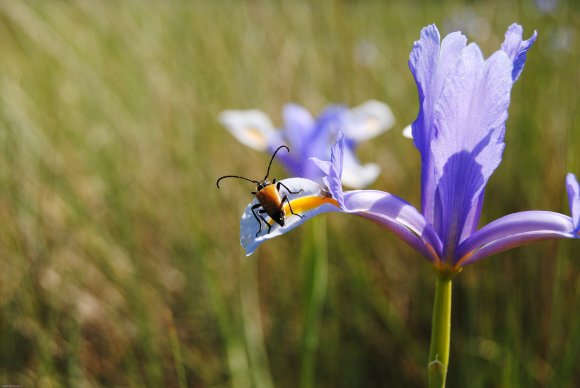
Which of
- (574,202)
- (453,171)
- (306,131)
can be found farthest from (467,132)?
(306,131)

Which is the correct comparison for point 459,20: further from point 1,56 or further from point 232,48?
point 1,56

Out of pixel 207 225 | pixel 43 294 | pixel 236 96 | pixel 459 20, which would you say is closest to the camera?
pixel 43 294

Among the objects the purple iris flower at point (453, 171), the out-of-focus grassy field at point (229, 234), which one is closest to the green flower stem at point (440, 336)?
the purple iris flower at point (453, 171)

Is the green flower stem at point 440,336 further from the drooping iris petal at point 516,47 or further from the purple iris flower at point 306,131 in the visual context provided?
the purple iris flower at point 306,131

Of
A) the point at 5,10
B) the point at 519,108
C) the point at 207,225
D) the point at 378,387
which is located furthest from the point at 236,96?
the point at 378,387

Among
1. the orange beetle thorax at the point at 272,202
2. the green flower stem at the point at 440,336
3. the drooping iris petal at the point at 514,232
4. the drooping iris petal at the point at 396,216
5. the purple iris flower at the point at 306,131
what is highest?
the purple iris flower at the point at 306,131

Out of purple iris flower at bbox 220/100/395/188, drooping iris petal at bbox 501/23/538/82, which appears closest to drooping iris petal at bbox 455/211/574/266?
drooping iris petal at bbox 501/23/538/82
